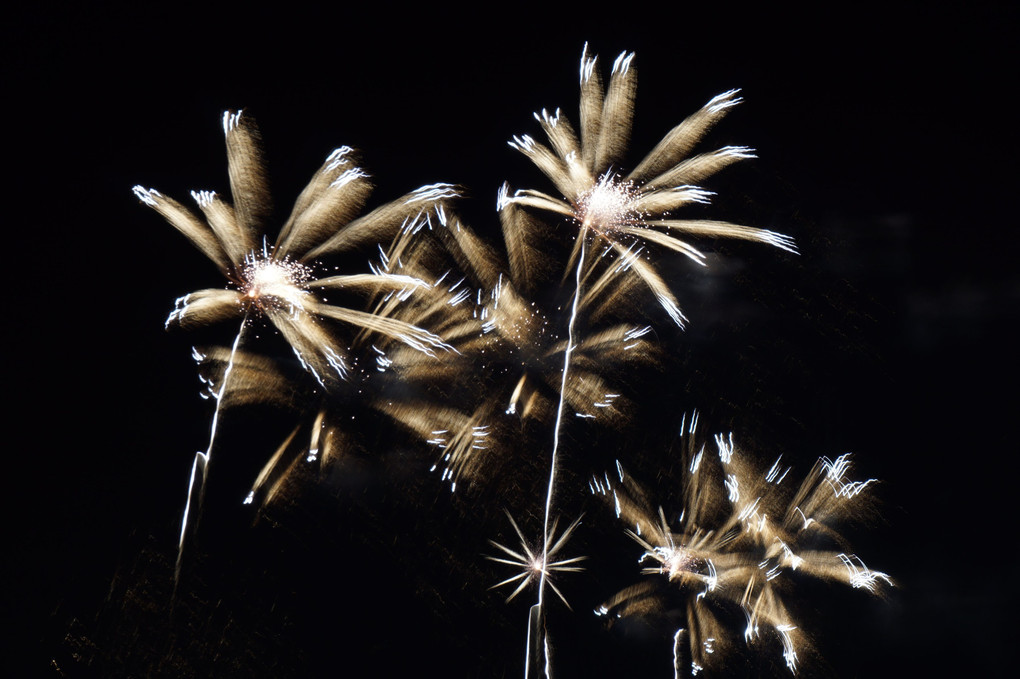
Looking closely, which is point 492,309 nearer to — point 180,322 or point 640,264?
point 640,264

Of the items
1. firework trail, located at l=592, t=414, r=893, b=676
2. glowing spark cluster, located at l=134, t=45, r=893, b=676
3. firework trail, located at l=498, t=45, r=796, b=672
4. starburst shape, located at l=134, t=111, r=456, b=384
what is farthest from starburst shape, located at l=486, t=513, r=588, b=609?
starburst shape, located at l=134, t=111, r=456, b=384

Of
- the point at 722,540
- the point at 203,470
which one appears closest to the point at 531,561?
the point at 722,540

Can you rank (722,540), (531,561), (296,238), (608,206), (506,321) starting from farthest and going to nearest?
(722,540), (531,561), (506,321), (608,206), (296,238)

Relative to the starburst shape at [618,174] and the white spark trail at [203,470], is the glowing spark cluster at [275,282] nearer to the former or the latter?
the white spark trail at [203,470]

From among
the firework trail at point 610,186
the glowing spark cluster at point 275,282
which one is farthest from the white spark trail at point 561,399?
the glowing spark cluster at point 275,282

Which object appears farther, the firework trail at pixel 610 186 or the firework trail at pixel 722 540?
the firework trail at pixel 722 540

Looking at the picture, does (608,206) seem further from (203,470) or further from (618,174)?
(203,470)

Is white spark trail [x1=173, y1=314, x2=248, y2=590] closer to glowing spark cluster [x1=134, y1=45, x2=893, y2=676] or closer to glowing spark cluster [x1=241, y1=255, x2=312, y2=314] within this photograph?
Answer: glowing spark cluster [x1=134, y1=45, x2=893, y2=676]
